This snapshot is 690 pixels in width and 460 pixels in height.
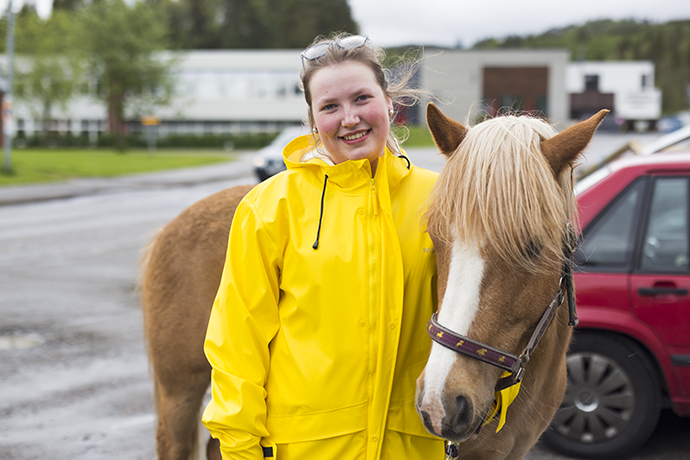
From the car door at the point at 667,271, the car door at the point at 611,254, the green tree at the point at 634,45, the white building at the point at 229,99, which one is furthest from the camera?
the green tree at the point at 634,45

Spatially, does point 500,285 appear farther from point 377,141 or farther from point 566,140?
point 377,141

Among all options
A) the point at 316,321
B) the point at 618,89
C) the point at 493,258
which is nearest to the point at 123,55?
the point at 316,321

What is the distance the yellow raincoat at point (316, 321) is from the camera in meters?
1.82

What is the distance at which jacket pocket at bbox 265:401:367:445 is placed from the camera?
1845mm

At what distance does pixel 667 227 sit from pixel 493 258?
2.60 metres

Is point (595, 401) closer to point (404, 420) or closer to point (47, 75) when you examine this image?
point (404, 420)

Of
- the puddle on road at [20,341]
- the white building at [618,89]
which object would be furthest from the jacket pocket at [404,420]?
the white building at [618,89]

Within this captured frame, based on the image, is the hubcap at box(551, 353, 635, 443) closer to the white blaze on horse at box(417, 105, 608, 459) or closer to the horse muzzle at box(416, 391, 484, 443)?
the white blaze on horse at box(417, 105, 608, 459)

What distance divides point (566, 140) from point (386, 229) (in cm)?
60

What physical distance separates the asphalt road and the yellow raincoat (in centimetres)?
40

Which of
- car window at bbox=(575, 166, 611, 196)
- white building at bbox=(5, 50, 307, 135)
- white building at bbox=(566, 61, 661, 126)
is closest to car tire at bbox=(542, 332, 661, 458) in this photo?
car window at bbox=(575, 166, 611, 196)

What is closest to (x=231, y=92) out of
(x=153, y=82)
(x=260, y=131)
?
(x=260, y=131)

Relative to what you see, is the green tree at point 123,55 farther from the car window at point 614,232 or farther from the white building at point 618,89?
the white building at point 618,89

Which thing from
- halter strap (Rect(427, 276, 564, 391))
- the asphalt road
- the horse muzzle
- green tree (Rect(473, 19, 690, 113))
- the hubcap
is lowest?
the asphalt road
